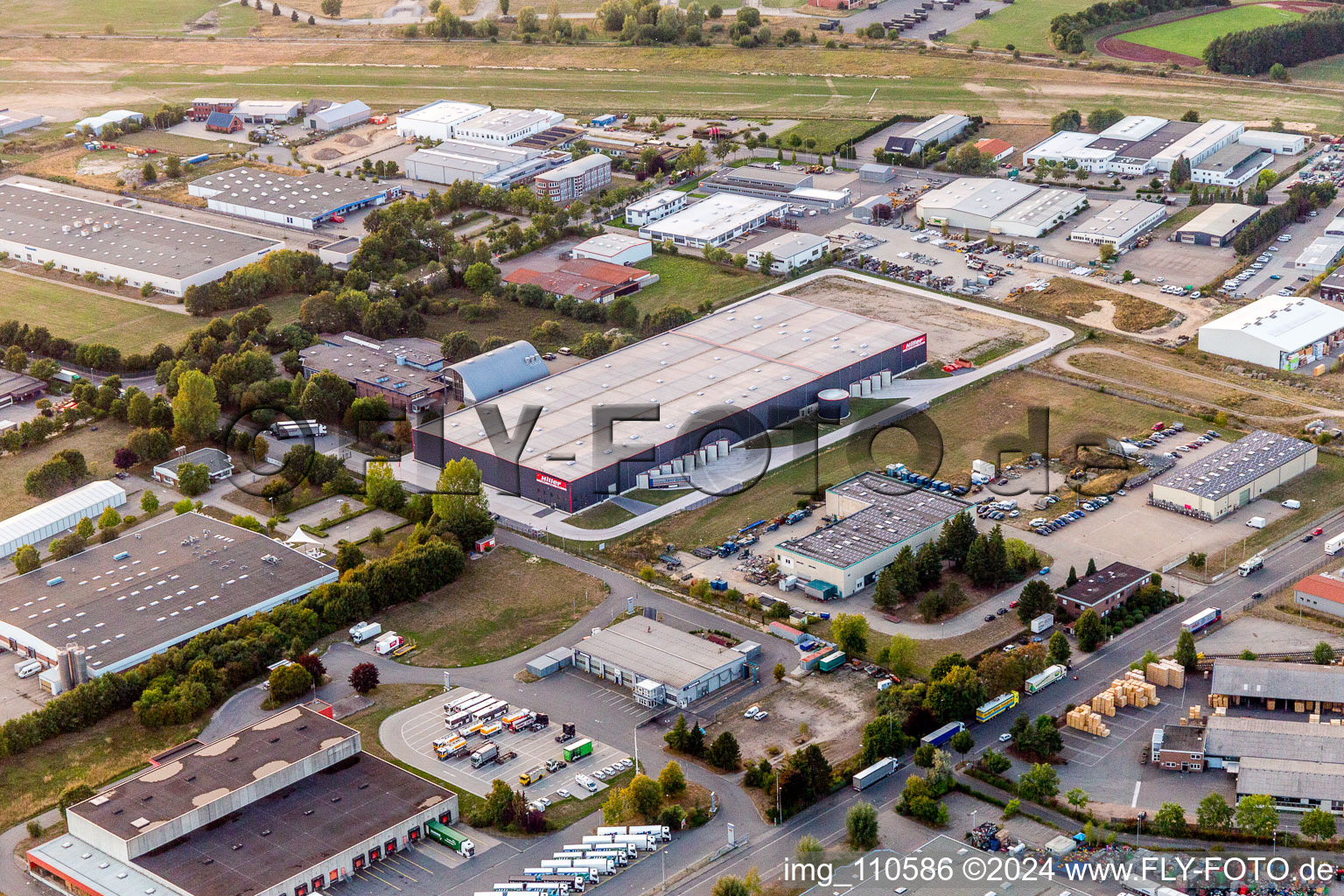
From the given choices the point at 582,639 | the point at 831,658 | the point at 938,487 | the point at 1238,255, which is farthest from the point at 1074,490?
the point at 1238,255

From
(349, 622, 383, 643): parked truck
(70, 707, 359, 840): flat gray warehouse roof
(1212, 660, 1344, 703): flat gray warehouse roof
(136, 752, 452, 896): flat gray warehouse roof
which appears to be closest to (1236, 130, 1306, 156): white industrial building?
(1212, 660, 1344, 703): flat gray warehouse roof

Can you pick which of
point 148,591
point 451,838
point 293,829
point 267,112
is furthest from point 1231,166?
point 293,829

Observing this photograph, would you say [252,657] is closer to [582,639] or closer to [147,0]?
[582,639]

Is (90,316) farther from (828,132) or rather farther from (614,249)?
(828,132)

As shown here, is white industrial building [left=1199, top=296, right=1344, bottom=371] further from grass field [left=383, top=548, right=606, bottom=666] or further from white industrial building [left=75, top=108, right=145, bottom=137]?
white industrial building [left=75, top=108, right=145, bottom=137]

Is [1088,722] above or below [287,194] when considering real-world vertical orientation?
below

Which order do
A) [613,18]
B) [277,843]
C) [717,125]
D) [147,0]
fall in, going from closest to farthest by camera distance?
[277,843], [717,125], [613,18], [147,0]
